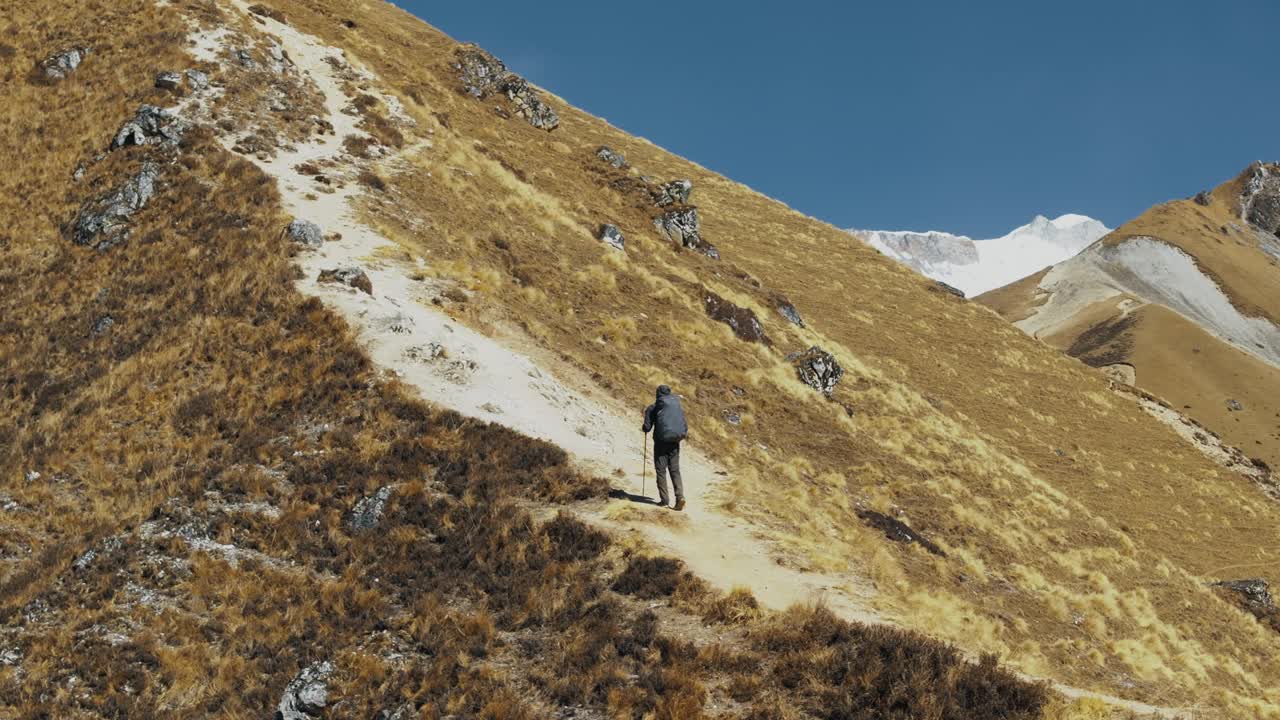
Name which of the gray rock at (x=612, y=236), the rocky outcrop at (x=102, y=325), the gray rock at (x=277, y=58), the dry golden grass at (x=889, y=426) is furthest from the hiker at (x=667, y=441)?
the gray rock at (x=277, y=58)

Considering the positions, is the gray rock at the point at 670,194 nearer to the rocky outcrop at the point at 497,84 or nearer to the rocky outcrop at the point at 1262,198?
the rocky outcrop at the point at 497,84

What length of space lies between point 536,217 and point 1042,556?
89.1ft

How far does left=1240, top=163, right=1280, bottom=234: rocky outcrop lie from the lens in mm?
186750

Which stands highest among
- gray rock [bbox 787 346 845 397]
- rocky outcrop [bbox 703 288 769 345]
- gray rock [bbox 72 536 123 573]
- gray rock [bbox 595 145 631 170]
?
gray rock [bbox 595 145 631 170]

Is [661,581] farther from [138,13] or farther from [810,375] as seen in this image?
[138,13]

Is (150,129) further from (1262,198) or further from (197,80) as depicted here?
(1262,198)

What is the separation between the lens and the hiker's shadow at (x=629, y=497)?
16411 millimetres

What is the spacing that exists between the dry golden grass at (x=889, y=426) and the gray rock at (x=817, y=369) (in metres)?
0.84

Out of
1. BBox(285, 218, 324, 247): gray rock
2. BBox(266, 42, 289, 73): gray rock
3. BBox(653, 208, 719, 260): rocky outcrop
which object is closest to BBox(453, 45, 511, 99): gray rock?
BBox(266, 42, 289, 73): gray rock

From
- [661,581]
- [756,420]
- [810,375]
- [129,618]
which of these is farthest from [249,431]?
[810,375]

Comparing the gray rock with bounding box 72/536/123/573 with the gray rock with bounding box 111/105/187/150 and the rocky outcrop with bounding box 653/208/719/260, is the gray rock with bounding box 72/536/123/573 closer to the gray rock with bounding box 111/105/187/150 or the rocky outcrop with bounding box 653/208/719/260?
the gray rock with bounding box 111/105/187/150

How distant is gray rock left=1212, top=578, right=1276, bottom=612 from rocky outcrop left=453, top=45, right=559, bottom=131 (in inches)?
1994

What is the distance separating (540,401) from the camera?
21.1 m

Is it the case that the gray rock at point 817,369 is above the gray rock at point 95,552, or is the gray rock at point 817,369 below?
above
